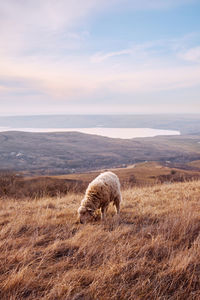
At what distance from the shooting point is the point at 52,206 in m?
6.84

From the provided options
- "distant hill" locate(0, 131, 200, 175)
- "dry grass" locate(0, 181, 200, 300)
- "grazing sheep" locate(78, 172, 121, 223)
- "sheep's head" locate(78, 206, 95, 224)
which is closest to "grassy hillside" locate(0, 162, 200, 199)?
"grazing sheep" locate(78, 172, 121, 223)

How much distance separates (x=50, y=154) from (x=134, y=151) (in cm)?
6497

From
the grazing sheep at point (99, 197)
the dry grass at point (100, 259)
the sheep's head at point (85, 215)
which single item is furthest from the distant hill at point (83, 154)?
the dry grass at point (100, 259)

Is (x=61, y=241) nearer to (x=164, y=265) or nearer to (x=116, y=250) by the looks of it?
(x=116, y=250)

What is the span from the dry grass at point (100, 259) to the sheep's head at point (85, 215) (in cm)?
24

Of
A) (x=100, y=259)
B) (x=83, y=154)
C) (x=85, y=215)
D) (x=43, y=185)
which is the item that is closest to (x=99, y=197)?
(x=85, y=215)

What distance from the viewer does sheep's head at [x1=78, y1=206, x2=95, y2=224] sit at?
498cm

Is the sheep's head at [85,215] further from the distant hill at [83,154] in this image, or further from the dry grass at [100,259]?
the distant hill at [83,154]

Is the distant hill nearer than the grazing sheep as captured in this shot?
No

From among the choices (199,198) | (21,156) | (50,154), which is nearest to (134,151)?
(50,154)

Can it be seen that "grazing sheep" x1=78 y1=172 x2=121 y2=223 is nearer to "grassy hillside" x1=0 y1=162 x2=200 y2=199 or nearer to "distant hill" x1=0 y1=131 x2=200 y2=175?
"grassy hillside" x1=0 y1=162 x2=200 y2=199

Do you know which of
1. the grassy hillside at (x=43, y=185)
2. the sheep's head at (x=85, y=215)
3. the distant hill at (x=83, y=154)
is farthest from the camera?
the distant hill at (x=83, y=154)

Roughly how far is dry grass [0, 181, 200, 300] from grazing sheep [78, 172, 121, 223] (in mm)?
343

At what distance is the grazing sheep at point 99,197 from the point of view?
5.17 m
